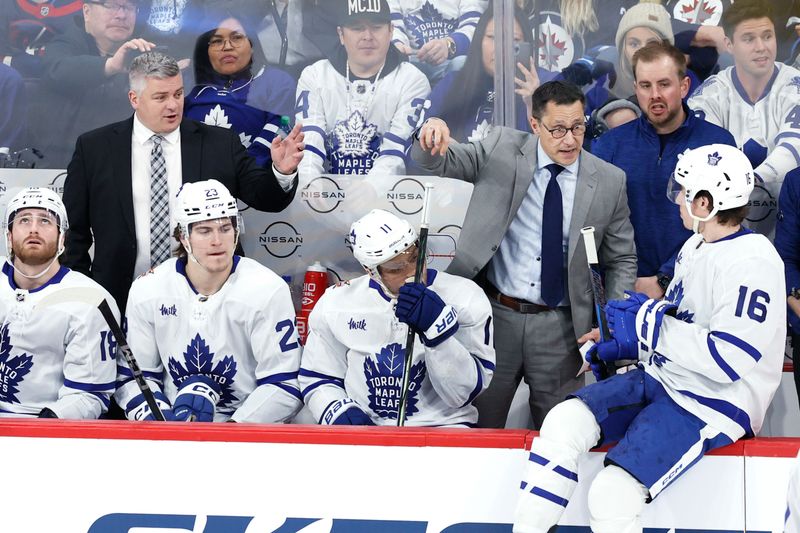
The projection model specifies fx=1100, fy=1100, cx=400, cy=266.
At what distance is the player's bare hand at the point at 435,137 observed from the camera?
3996 millimetres

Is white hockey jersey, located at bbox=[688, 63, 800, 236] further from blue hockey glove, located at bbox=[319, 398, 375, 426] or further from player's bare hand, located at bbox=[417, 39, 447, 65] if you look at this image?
blue hockey glove, located at bbox=[319, 398, 375, 426]

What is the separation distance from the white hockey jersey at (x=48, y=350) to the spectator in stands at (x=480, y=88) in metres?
1.85

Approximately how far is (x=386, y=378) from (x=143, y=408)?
0.87m

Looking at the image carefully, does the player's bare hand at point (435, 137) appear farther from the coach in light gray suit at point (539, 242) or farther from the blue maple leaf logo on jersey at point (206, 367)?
the blue maple leaf logo on jersey at point (206, 367)

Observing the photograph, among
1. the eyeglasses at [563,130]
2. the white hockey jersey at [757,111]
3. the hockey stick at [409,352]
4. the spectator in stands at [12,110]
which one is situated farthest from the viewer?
the spectator in stands at [12,110]

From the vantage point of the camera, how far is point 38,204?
405 centimetres

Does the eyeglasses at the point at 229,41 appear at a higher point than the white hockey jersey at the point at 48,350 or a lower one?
higher

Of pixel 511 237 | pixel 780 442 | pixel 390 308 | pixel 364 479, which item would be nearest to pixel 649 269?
pixel 511 237

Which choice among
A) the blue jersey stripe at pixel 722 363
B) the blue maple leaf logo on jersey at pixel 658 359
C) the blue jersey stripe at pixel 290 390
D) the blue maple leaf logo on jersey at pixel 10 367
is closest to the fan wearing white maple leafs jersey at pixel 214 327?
the blue jersey stripe at pixel 290 390

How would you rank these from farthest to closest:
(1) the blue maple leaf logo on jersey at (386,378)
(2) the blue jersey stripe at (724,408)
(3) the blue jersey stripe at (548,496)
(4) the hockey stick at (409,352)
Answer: (1) the blue maple leaf logo on jersey at (386,378) < (4) the hockey stick at (409,352) < (2) the blue jersey stripe at (724,408) < (3) the blue jersey stripe at (548,496)

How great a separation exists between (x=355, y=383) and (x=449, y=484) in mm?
808

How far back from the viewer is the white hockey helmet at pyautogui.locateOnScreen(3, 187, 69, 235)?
406 cm

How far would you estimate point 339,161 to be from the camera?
5070 millimetres

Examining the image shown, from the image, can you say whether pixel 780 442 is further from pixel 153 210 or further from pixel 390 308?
pixel 153 210
